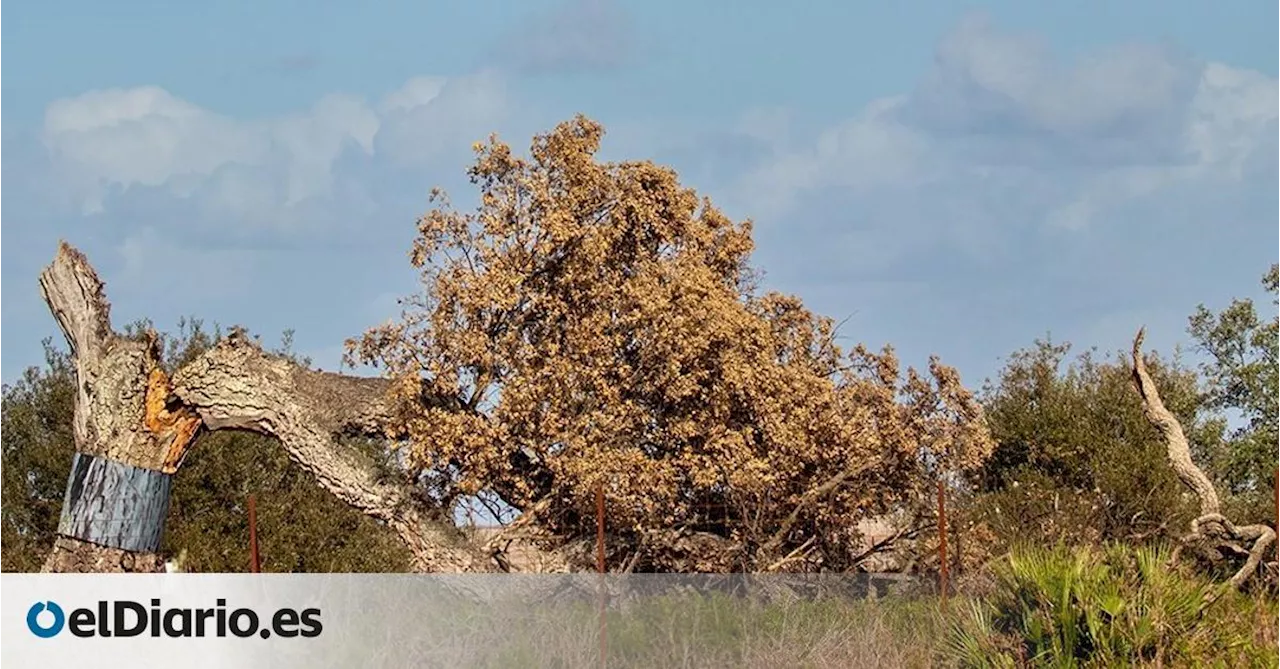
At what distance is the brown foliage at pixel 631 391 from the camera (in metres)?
21.2

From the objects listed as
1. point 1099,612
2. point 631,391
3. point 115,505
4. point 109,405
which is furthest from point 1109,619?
point 109,405

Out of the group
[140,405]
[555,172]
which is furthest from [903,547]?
[140,405]

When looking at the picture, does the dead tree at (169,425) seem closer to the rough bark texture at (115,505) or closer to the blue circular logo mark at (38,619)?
the rough bark texture at (115,505)

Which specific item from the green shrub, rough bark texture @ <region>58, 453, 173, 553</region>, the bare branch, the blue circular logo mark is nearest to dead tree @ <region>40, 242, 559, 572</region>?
rough bark texture @ <region>58, 453, 173, 553</region>

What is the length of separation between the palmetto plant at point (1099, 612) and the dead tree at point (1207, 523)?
5313 millimetres

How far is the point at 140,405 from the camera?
72.7ft

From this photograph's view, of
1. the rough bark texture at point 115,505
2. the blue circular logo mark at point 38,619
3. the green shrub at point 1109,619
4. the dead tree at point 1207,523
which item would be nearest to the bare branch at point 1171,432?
the dead tree at point 1207,523

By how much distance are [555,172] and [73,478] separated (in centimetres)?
660

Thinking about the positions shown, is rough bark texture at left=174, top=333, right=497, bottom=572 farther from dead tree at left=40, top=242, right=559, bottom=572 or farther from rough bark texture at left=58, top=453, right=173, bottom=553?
rough bark texture at left=58, top=453, right=173, bottom=553

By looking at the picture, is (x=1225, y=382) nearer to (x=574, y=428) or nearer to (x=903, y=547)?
(x=903, y=547)

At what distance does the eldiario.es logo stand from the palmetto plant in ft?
22.3

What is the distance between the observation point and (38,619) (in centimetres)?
1894

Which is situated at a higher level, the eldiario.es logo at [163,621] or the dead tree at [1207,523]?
the dead tree at [1207,523]

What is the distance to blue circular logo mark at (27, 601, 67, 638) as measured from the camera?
18.8m
